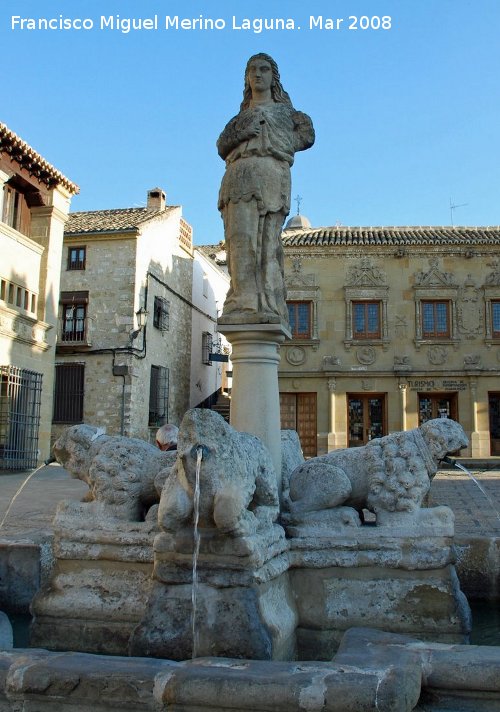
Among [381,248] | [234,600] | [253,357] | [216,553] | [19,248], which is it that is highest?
[381,248]

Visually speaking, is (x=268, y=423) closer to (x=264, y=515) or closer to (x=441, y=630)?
(x=264, y=515)

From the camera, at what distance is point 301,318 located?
78.0 feet

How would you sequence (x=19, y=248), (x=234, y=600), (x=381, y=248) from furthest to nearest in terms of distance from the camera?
(x=381, y=248) < (x=19, y=248) < (x=234, y=600)

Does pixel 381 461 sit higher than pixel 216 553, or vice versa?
pixel 381 461

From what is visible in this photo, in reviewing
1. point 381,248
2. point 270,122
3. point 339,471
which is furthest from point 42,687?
point 381,248

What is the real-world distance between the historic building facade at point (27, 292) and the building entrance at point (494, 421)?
1431 centimetres

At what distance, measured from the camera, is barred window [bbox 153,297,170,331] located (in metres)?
24.4

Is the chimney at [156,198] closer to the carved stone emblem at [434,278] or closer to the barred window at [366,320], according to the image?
the barred window at [366,320]

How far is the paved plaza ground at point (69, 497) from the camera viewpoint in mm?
→ 6858

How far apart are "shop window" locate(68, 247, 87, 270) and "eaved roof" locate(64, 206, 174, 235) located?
24.4 inches

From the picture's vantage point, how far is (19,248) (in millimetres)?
17500

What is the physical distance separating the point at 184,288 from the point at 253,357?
23530 millimetres

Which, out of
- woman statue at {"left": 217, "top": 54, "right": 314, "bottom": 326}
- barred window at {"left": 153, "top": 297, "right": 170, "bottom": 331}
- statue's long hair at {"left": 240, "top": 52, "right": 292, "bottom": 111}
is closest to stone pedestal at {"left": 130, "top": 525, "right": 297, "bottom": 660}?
woman statue at {"left": 217, "top": 54, "right": 314, "bottom": 326}

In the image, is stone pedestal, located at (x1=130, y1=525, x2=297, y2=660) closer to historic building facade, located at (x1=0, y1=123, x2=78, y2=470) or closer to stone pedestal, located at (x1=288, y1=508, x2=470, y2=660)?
stone pedestal, located at (x1=288, y1=508, x2=470, y2=660)
